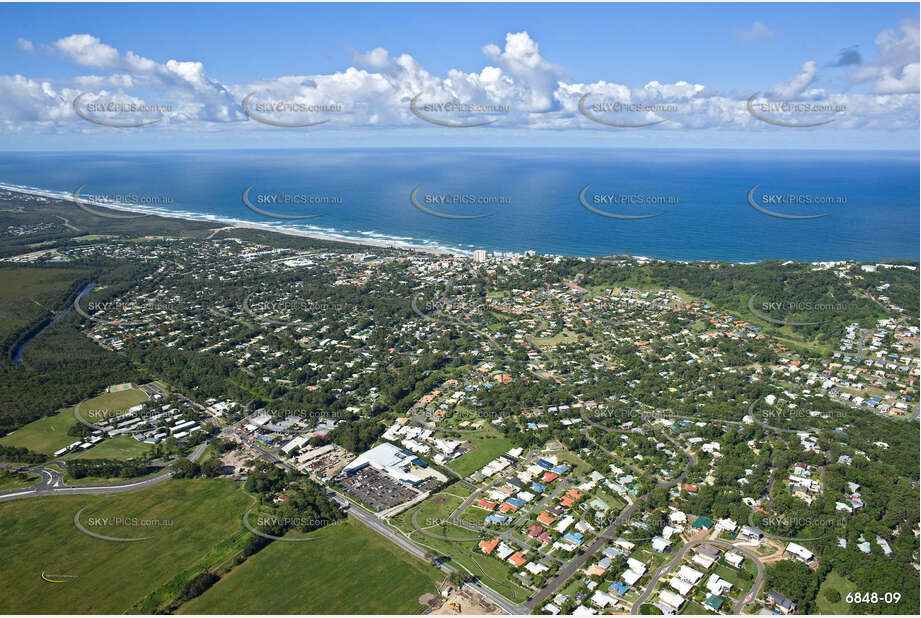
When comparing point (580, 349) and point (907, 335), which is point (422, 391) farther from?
point (907, 335)

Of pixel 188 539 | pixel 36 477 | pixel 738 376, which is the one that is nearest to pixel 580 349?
pixel 738 376

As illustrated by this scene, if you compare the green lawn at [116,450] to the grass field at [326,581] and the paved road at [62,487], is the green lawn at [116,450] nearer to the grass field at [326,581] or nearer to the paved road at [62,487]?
the paved road at [62,487]

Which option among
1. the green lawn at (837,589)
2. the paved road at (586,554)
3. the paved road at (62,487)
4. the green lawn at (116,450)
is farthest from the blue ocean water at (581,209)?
the paved road at (62,487)

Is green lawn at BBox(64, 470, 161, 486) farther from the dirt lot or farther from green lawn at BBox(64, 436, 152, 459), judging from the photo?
the dirt lot

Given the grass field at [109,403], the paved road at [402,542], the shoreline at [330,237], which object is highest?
the shoreline at [330,237]

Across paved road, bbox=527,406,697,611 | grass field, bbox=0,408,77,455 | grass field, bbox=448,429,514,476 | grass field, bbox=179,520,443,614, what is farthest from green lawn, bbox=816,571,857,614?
grass field, bbox=0,408,77,455

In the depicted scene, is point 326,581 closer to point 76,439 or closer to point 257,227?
point 76,439

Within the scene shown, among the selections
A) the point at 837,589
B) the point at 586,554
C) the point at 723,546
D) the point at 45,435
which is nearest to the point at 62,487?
the point at 45,435
